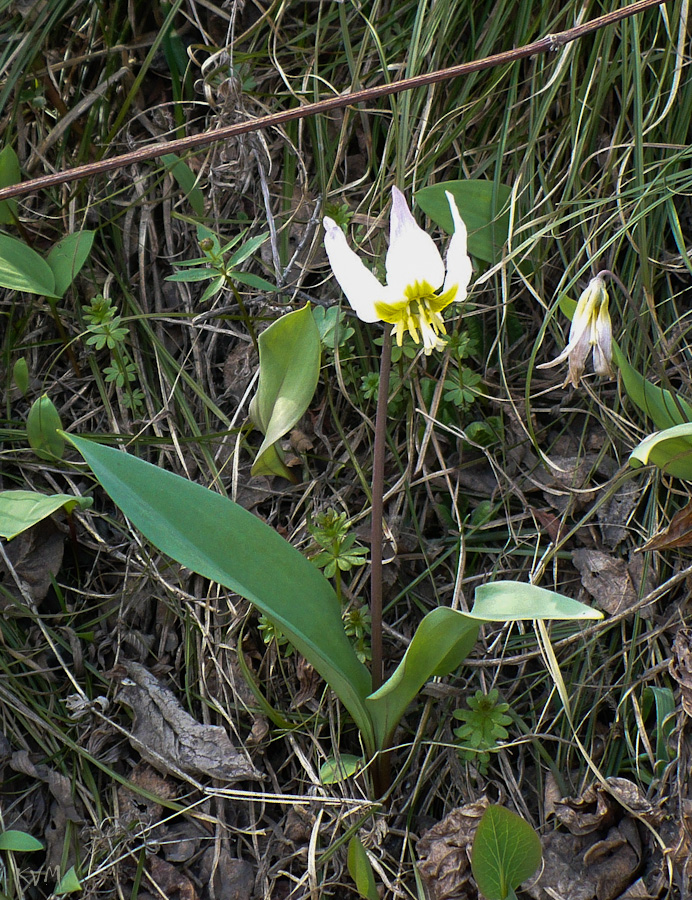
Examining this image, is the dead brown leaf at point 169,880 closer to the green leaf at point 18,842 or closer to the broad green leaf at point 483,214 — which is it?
the green leaf at point 18,842

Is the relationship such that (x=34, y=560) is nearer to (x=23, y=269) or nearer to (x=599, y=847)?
(x=23, y=269)

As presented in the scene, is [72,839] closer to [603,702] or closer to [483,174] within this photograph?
[603,702]

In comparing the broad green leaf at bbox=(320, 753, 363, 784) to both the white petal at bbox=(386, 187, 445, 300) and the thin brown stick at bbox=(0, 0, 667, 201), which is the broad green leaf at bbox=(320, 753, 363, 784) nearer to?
the white petal at bbox=(386, 187, 445, 300)

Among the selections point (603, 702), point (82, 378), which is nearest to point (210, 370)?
point (82, 378)

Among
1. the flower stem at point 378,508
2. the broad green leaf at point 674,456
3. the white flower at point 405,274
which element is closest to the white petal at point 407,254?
the white flower at point 405,274

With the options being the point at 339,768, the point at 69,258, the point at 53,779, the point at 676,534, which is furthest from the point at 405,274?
the point at 53,779
